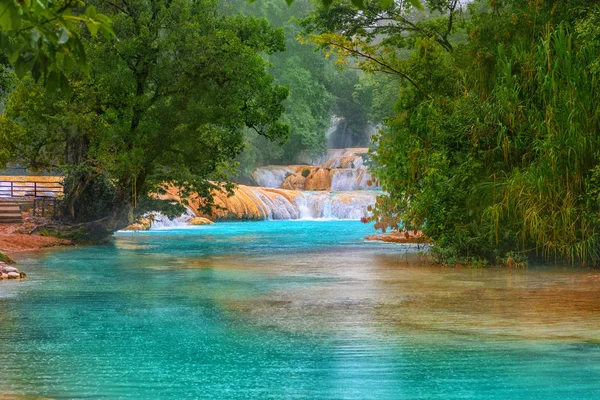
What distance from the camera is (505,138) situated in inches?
635

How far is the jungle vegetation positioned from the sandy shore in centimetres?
893

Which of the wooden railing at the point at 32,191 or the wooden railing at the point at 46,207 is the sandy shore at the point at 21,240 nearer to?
the wooden railing at the point at 46,207

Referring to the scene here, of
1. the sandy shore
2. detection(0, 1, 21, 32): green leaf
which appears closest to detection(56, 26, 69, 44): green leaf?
detection(0, 1, 21, 32): green leaf

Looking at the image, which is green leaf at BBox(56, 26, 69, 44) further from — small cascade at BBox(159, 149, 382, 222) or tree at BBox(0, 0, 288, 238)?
small cascade at BBox(159, 149, 382, 222)

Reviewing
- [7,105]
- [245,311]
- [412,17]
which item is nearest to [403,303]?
[245,311]

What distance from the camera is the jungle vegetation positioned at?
595 inches

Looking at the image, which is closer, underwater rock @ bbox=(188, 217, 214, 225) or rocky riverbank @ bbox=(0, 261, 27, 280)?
rocky riverbank @ bbox=(0, 261, 27, 280)

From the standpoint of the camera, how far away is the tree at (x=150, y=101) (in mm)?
22219

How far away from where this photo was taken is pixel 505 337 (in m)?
8.70

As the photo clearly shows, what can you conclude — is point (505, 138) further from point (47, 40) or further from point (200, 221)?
point (200, 221)

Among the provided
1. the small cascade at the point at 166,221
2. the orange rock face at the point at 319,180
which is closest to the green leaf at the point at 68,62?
the small cascade at the point at 166,221

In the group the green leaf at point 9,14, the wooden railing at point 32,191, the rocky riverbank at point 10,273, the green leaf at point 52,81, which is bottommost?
the rocky riverbank at point 10,273

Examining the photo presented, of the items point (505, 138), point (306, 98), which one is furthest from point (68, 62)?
point (306, 98)

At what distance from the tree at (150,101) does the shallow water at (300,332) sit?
20.0 feet
